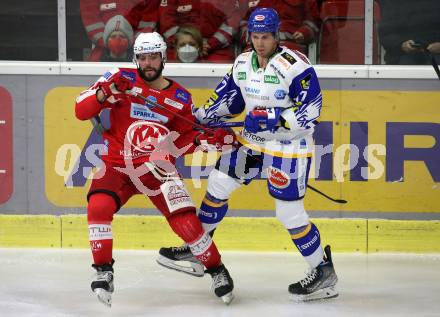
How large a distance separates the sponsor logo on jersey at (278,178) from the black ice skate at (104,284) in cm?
Result: 85

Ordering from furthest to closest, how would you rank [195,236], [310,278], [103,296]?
1. [310,278]
2. [195,236]
3. [103,296]

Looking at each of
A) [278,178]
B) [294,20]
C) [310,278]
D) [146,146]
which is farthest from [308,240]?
[294,20]

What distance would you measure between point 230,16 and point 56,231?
1.58 m

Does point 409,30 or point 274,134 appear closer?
point 274,134

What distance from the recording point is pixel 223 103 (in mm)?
5297

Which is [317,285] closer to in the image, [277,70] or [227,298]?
[227,298]

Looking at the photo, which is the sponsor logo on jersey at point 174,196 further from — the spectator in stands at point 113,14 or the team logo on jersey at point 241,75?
the spectator in stands at point 113,14

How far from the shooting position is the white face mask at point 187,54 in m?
6.41

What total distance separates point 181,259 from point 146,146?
2.04ft

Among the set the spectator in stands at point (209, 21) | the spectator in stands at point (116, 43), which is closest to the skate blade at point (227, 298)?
the spectator in stands at point (209, 21)

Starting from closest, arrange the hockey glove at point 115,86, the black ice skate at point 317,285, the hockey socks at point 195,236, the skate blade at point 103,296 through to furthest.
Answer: the skate blade at point 103,296
the hockey glove at point 115,86
the hockey socks at point 195,236
the black ice skate at point 317,285

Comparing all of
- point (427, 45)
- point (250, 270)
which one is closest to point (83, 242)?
point (250, 270)

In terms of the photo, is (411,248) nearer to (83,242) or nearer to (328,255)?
(328,255)

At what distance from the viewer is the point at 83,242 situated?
20.9ft
